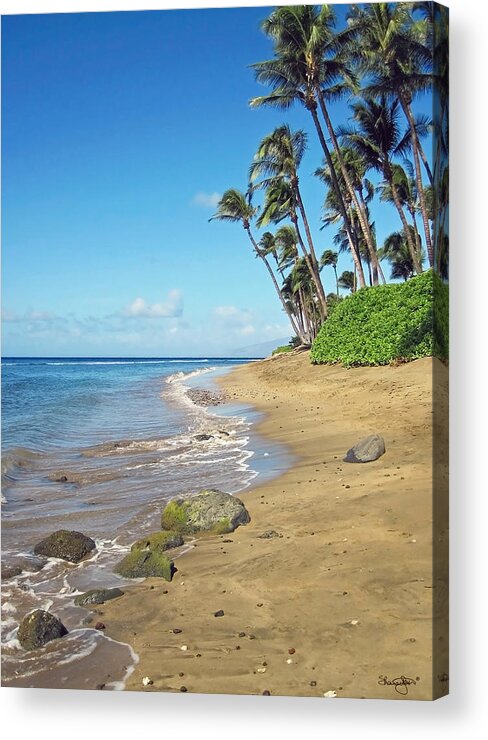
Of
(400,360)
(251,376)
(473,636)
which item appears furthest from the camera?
(251,376)

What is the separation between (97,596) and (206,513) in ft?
2.60

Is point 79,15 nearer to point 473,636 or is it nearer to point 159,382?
point 159,382

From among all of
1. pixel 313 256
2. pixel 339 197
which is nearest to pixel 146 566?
pixel 313 256

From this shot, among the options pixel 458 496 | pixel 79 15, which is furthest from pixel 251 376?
pixel 79 15

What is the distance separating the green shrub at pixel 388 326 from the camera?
14.2ft

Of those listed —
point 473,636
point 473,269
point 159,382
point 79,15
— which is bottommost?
point 473,636

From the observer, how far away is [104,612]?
4406 millimetres

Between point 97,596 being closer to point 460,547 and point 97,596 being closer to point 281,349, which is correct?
point 281,349

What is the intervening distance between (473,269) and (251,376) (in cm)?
156

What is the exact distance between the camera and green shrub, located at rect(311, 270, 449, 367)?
4340 millimetres

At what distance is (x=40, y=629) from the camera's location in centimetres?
436

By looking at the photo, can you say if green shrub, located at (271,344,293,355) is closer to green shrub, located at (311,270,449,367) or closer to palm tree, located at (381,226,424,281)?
green shrub, located at (311,270,449,367)

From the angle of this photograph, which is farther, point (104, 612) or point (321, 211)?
point (321, 211)
